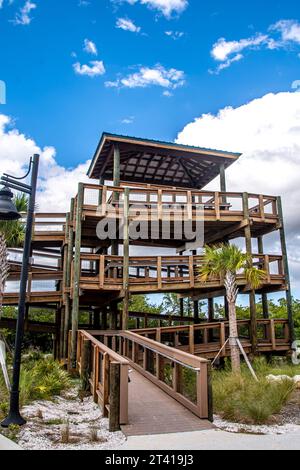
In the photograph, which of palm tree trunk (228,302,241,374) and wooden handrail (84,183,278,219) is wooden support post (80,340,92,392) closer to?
palm tree trunk (228,302,241,374)

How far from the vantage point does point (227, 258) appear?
12.8 m

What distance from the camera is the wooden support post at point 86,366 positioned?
913cm

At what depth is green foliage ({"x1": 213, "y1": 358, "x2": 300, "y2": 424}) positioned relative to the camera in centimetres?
634

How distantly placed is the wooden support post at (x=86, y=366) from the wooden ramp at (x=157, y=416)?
58.0 inches

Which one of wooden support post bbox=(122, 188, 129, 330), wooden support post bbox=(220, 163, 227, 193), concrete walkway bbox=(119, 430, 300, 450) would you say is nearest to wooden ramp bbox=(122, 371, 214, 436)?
concrete walkway bbox=(119, 430, 300, 450)

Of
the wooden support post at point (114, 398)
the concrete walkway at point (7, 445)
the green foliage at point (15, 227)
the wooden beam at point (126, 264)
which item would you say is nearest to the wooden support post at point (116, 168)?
the wooden beam at point (126, 264)

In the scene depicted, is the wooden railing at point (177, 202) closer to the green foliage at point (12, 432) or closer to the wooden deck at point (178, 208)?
the wooden deck at point (178, 208)

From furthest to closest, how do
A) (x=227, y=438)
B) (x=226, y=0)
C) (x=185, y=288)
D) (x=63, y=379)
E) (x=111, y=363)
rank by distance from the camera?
(x=185, y=288) → (x=226, y=0) → (x=63, y=379) → (x=111, y=363) → (x=227, y=438)

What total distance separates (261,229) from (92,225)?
25.7ft

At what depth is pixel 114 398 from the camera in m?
5.96

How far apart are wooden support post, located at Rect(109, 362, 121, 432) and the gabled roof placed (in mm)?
11798

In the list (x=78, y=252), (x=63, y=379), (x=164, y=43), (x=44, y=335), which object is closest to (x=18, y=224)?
(x=78, y=252)

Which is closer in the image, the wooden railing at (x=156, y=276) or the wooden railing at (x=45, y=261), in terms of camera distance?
the wooden railing at (x=156, y=276)

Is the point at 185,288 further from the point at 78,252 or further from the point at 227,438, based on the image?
the point at 227,438
